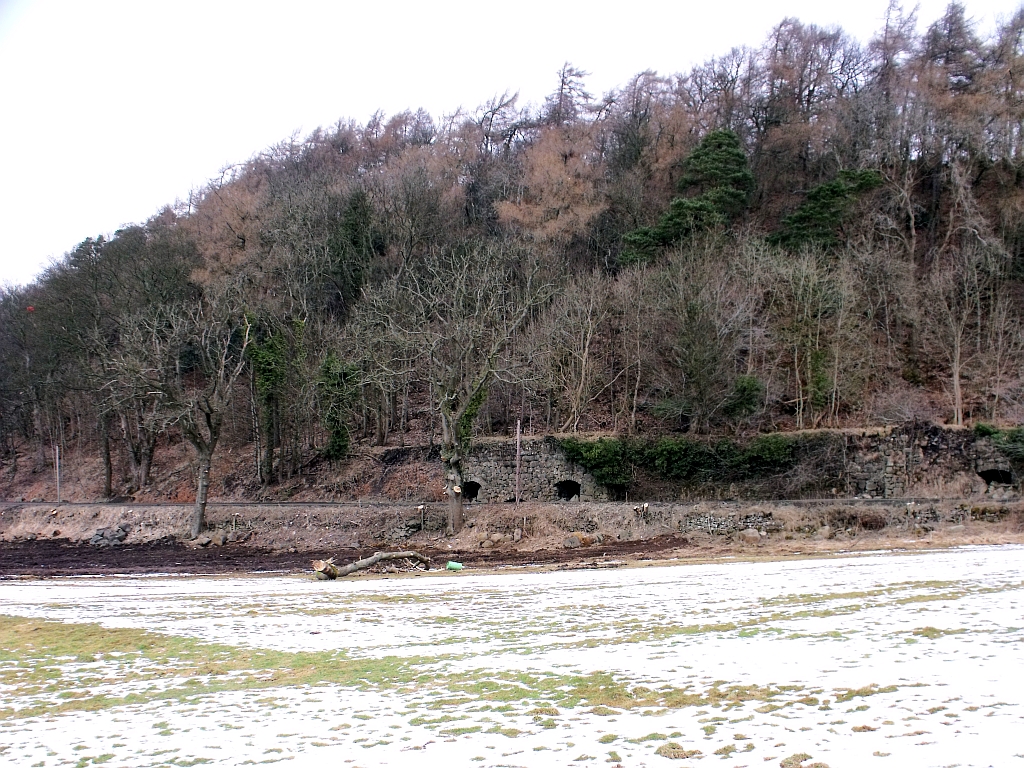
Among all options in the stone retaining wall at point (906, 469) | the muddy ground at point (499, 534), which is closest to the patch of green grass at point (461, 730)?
the muddy ground at point (499, 534)

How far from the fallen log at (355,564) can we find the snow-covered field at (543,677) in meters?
5.27

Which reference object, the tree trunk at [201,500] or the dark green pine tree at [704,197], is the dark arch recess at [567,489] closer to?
the dark green pine tree at [704,197]

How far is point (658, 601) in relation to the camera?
675 inches

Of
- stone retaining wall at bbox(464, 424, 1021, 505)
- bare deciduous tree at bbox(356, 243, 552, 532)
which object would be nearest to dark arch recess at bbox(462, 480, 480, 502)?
bare deciduous tree at bbox(356, 243, 552, 532)

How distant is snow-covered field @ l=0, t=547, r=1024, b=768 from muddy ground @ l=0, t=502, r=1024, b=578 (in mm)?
10089

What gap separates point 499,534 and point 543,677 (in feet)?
77.8

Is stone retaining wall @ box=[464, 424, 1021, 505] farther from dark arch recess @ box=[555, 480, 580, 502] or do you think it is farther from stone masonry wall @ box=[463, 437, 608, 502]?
dark arch recess @ box=[555, 480, 580, 502]

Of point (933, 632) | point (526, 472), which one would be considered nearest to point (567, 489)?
point (526, 472)

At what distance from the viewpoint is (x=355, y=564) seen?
85.7 ft

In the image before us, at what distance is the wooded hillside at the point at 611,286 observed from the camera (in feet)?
138

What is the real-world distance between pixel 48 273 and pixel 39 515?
2315 centimetres

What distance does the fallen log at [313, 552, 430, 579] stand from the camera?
24781mm

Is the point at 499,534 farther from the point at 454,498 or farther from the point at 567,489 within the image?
the point at 567,489

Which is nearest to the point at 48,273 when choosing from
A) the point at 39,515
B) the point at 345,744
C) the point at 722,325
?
the point at 39,515
